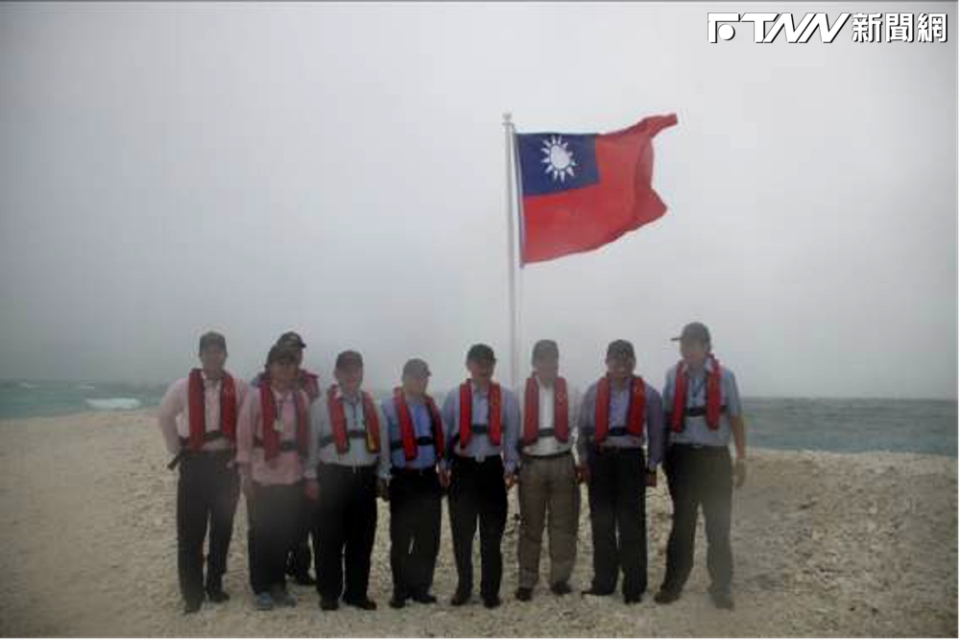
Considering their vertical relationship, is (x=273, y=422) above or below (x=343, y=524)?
above

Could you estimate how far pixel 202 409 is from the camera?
5816 mm

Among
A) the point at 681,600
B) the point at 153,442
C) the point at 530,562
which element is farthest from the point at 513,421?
the point at 153,442

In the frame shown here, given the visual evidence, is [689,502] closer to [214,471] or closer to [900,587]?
[900,587]

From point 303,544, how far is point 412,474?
1369mm


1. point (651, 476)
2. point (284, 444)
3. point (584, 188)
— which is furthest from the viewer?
point (584, 188)

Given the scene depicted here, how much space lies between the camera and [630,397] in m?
6.08

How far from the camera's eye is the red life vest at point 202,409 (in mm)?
5801

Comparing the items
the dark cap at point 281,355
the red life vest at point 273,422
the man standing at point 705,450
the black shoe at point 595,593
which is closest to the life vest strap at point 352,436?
the red life vest at point 273,422

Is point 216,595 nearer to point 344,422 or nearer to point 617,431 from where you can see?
point 344,422

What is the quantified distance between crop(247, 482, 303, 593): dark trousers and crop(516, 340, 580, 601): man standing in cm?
187

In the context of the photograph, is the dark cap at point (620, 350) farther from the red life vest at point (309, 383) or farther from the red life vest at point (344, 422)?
the red life vest at point (309, 383)

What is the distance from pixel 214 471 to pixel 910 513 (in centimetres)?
700

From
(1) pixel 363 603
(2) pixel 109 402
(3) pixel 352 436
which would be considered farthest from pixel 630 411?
(2) pixel 109 402

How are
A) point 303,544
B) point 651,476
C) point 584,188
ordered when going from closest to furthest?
point 651,476
point 303,544
point 584,188
